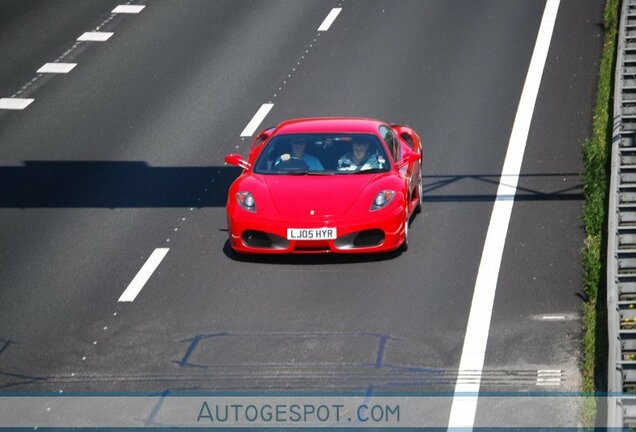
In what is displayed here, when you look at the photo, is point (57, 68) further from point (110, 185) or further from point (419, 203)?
point (419, 203)

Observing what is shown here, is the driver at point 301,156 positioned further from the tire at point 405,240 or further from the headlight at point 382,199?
the tire at point 405,240

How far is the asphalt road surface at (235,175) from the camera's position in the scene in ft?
49.5

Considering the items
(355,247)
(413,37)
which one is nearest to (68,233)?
(355,247)

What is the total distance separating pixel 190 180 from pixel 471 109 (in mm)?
5369

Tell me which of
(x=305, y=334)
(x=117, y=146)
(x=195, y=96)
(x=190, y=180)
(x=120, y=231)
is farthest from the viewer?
(x=195, y=96)

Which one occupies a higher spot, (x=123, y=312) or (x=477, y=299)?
(x=123, y=312)

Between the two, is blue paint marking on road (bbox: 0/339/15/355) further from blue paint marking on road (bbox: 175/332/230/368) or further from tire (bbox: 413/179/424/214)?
tire (bbox: 413/179/424/214)

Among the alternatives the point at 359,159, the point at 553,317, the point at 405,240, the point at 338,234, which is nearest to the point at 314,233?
the point at 338,234

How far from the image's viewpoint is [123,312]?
16609mm

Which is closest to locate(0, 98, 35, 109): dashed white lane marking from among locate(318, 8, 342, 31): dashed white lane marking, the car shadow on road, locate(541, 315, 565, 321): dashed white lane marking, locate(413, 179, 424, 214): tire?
the car shadow on road

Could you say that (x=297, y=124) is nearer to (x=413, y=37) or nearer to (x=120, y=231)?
(x=120, y=231)

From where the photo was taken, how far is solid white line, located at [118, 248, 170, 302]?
17156 millimetres

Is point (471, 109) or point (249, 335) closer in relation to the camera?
point (249, 335)

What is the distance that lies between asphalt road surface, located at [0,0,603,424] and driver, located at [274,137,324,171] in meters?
1.25
